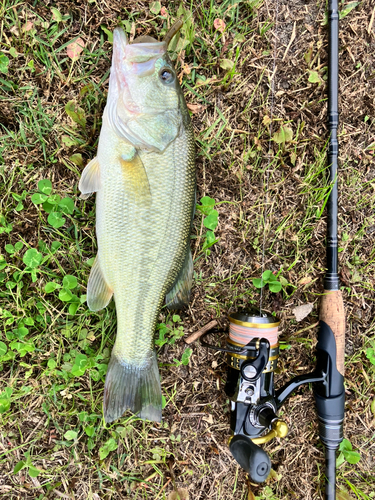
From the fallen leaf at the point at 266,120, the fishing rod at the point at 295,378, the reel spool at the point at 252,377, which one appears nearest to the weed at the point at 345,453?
the fishing rod at the point at 295,378

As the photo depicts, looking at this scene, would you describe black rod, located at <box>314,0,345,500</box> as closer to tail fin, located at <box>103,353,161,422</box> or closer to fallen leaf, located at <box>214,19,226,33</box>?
fallen leaf, located at <box>214,19,226,33</box>

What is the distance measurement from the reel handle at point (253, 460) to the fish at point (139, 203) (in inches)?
18.3

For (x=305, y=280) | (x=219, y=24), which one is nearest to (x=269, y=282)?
(x=305, y=280)

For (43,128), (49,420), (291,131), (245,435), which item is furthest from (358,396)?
(43,128)

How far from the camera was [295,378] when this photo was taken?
215 cm

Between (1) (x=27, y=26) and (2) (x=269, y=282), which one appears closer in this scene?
(1) (x=27, y=26)

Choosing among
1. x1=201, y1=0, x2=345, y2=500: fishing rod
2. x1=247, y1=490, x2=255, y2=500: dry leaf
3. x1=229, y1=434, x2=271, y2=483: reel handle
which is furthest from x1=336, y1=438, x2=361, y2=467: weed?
x1=229, y1=434, x2=271, y2=483: reel handle

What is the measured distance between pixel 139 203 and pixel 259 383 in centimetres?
120

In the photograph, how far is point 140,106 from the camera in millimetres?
1685

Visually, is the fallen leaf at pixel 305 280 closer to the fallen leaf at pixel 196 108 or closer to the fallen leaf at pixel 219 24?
the fallen leaf at pixel 196 108

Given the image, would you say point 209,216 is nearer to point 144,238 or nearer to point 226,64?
point 144,238

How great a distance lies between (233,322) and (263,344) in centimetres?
24

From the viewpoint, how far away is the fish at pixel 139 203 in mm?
1686

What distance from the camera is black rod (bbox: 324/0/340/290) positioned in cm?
218
